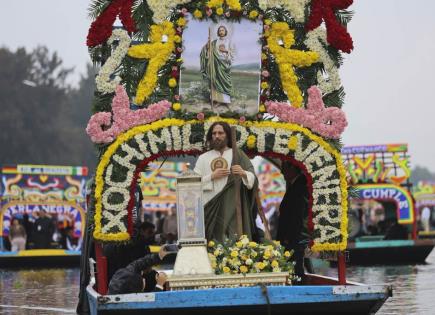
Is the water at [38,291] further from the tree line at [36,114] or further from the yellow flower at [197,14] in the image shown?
the tree line at [36,114]

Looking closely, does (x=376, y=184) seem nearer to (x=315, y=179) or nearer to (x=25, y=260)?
(x=25, y=260)

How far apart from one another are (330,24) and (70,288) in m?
10.4

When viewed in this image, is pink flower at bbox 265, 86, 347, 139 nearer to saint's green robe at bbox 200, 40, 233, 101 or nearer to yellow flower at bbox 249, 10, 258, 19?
saint's green robe at bbox 200, 40, 233, 101

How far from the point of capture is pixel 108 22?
11.2 metres

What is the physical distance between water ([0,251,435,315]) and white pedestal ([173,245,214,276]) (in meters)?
3.90

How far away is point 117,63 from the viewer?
11.2m

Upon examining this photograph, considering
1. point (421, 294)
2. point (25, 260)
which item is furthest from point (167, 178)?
point (421, 294)

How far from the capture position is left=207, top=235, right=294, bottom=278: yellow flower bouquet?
1012 centimetres

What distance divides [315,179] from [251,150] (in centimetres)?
75

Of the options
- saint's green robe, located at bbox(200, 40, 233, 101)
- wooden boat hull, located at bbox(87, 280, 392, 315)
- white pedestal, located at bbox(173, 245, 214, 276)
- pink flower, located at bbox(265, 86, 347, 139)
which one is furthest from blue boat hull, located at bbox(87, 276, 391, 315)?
saint's green robe, located at bbox(200, 40, 233, 101)

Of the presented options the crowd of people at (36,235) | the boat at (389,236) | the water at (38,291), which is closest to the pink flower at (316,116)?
the water at (38,291)

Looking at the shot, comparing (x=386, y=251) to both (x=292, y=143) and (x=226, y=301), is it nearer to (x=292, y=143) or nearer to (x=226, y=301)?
(x=292, y=143)

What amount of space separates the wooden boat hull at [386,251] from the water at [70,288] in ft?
1.92

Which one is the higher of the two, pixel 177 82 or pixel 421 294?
pixel 177 82
